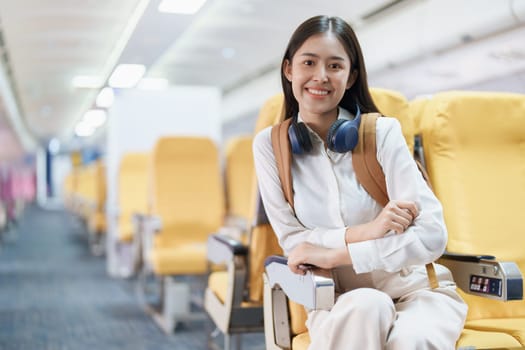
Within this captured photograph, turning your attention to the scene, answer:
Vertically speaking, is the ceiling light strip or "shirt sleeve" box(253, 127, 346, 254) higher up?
the ceiling light strip

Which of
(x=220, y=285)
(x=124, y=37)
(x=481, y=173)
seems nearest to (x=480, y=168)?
(x=481, y=173)

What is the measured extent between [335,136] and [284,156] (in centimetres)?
21

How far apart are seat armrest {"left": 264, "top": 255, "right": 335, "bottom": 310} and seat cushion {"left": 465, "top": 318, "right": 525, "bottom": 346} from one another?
743mm

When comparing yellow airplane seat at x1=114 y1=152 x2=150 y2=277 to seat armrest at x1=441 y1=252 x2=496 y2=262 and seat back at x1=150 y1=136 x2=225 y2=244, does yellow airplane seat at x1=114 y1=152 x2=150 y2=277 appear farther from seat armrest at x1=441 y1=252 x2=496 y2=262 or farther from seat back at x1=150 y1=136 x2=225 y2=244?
seat armrest at x1=441 y1=252 x2=496 y2=262

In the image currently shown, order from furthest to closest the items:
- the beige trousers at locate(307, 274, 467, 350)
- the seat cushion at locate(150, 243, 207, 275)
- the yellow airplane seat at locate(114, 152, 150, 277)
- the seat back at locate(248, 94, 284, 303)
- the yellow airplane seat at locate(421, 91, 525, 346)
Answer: the yellow airplane seat at locate(114, 152, 150, 277), the seat cushion at locate(150, 243, 207, 275), the seat back at locate(248, 94, 284, 303), the yellow airplane seat at locate(421, 91, 525, 346), the beige trousers at locate(307, 274, 467, 350)

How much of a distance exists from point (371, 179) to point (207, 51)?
882 cm

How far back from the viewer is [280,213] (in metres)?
2.37

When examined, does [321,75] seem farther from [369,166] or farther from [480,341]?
[480,341]

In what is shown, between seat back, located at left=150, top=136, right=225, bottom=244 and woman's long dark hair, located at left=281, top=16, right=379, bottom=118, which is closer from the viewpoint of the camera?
woman's long dark hair, located at left=281, top=16, right=379, bottom=118

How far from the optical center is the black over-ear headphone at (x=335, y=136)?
2256 mm

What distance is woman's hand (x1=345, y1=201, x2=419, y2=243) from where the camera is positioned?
213 centimetres

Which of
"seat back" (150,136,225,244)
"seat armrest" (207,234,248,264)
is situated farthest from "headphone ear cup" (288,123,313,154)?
"seat back" (150,136,225,244)

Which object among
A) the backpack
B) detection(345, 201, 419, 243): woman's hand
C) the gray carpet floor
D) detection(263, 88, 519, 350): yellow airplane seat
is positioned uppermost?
the backpack

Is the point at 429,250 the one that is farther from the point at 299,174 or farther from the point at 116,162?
the point at 116,162
